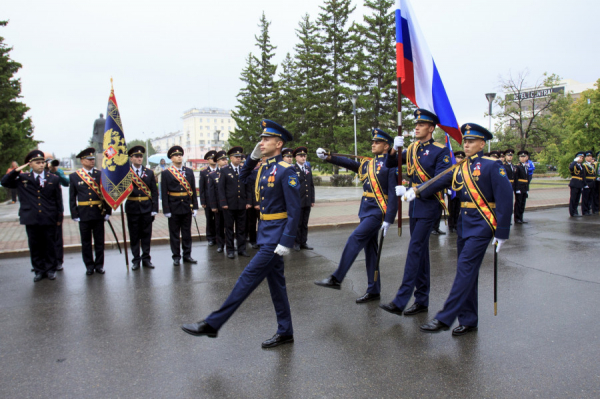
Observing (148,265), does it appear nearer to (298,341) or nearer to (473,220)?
(298,341)

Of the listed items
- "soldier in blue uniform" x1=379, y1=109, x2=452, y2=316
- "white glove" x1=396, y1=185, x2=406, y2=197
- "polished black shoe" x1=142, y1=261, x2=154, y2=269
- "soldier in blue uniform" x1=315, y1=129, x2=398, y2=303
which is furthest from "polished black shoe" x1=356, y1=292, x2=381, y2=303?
"polished black shoe" x1=142, y1=261, x2=154, y2=269

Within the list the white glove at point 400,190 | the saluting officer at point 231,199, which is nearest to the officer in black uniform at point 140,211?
the saluting officer at point 231,199

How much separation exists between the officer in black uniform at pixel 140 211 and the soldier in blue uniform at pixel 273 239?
4188 mm

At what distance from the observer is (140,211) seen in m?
7.66

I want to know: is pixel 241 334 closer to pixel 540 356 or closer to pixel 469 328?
pixel 469 328

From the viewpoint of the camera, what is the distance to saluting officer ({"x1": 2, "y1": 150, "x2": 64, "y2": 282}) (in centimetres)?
684

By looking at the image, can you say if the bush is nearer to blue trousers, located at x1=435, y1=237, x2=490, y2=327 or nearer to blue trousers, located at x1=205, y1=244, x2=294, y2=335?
blue trousers, located at x1=435, y1=237, x2=490, y2=327

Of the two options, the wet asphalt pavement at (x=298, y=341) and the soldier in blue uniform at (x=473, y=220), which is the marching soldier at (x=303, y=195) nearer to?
the wet asphalt pavement at (x=298, y=341)

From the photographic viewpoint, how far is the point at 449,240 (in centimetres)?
966

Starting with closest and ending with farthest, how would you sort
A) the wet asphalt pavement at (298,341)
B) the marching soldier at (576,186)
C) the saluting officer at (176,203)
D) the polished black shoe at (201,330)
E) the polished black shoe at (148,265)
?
1. the wet asphalt pavement at (298,341)
2. the polished black shoe at (201,330)
3. the polished black shoe at (148,265)
4. the saluting officer at (176,203)
5. the marching soldier at (576,186)

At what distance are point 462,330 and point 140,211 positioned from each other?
588 cm

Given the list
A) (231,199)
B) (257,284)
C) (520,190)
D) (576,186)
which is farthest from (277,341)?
(576,186)

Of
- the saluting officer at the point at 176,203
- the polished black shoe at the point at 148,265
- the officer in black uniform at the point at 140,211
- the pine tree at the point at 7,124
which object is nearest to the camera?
the polished black shoe at the point at 148,265

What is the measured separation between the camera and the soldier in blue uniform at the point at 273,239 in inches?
152
